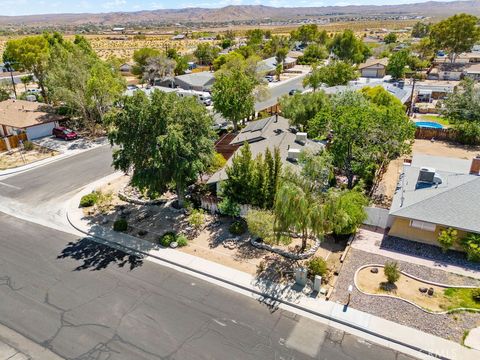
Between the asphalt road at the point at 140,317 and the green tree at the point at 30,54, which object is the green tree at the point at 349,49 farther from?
the asphalt road at the point at 140,317

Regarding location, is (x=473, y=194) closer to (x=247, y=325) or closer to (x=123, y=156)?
(x=247, y=325)

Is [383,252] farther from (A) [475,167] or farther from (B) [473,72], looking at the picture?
(B) [473,72]

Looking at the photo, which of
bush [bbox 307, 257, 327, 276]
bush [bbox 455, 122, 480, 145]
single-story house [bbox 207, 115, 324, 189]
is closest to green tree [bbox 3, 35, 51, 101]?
single-story house [bbox 207, 115, 324, 189]

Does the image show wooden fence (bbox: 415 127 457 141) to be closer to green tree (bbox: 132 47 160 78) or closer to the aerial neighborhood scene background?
the aerial neighborhood scene background

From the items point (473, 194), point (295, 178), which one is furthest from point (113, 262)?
point (473, 194)

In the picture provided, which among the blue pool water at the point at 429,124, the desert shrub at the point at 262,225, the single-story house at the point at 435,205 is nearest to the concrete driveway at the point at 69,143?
the desert shrub at the point at 262,225
